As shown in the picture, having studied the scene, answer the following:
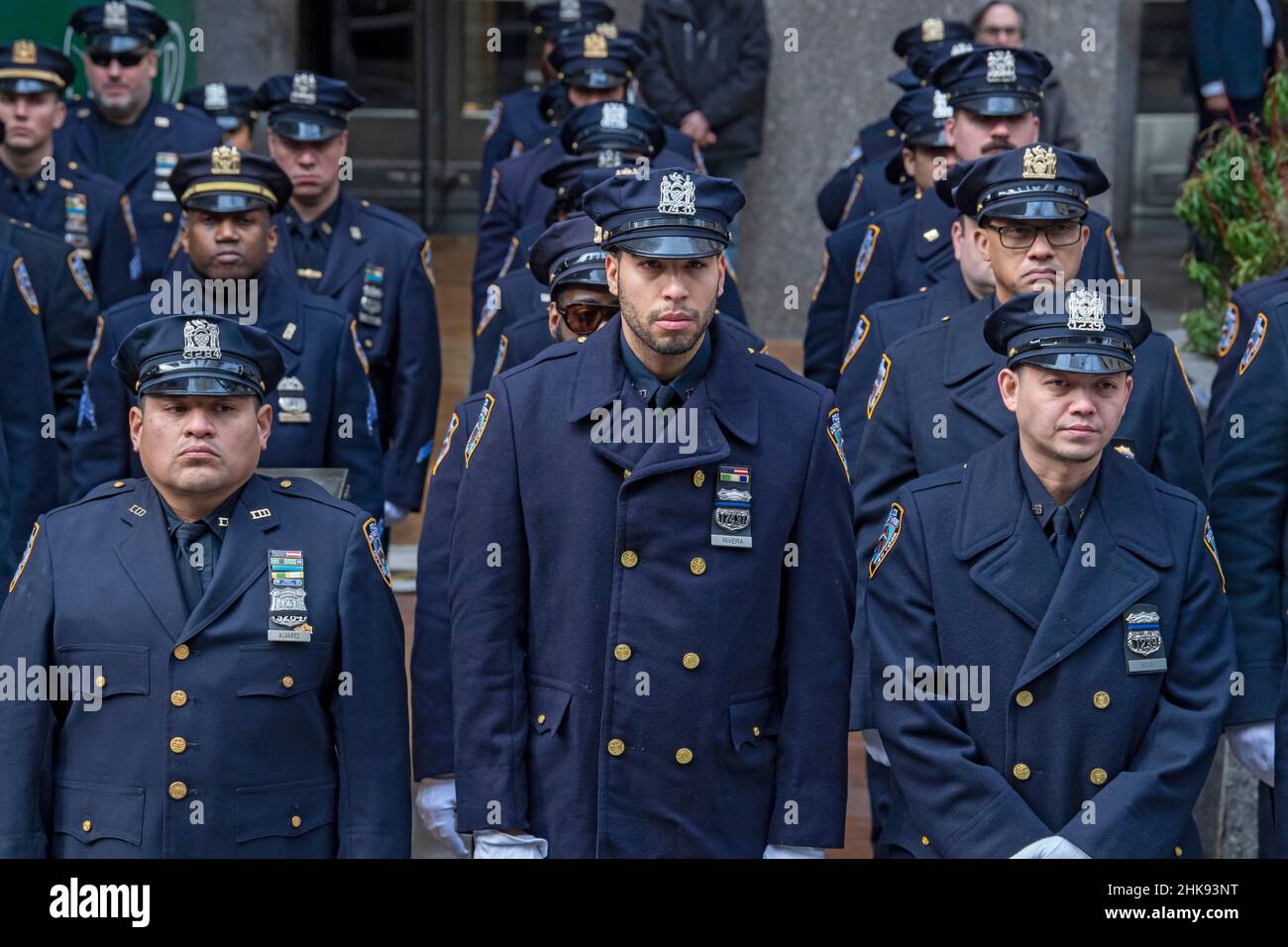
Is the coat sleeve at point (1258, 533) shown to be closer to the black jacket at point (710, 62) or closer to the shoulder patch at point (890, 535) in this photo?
the shoulder patch at point (890, 535)

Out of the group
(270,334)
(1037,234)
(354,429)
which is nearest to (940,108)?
(1037,234)

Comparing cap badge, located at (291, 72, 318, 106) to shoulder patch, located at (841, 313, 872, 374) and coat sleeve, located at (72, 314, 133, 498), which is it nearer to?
coat sleeve, located at (72, 314, 133, 498)

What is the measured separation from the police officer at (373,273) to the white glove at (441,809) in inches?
102

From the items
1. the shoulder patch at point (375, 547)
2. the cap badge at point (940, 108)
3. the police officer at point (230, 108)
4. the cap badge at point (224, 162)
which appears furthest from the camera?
the police officer at point (230, 108)

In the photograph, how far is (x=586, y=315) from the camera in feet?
18.7

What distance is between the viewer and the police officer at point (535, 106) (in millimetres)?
10018

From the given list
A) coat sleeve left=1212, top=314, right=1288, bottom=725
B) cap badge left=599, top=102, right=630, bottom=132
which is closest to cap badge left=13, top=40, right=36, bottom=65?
cap badge left=599, top=102, right=630, bottom=132

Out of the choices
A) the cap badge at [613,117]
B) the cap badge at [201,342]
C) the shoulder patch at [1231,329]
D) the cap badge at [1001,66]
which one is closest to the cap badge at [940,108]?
the cap badge at [1001,66]

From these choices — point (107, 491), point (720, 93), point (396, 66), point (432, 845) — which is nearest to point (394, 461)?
point (432, 845)

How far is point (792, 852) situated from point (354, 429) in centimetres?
245

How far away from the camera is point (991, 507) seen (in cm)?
471

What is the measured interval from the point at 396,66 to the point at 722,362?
12.1 m

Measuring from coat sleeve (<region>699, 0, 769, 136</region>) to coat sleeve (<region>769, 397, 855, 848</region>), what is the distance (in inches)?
296

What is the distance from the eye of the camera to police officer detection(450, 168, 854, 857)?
452cm
